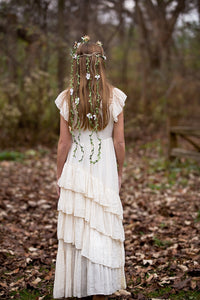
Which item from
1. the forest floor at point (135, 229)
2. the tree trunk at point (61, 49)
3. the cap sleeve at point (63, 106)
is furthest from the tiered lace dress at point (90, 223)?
the tree trunk at point (61, 49)

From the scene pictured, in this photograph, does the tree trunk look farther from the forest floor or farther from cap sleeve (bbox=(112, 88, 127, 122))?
cap sleeve (bbox=(112, 88, 127, 122))

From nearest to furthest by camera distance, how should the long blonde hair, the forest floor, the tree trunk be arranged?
the long blonde hair, the forest floor, the tree trunk

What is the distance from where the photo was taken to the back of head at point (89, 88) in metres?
2.72

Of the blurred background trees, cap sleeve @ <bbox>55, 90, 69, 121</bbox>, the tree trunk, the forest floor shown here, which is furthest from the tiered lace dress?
the tree trunk

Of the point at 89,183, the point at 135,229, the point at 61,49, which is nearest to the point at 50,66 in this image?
the point at 61,49

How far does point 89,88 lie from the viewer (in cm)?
273

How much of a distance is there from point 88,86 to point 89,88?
Answer: 0.08ft

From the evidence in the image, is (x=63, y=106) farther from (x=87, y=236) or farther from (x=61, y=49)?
(x=61, y=49)

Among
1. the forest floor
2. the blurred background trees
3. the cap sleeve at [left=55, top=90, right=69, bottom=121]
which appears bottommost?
the forest floor

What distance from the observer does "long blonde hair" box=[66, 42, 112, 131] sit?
8.93ft

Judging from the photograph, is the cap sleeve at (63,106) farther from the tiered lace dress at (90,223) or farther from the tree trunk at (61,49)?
the tree trunk at (61,49)

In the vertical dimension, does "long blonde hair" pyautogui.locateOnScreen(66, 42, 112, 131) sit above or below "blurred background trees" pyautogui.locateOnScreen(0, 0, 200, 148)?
below

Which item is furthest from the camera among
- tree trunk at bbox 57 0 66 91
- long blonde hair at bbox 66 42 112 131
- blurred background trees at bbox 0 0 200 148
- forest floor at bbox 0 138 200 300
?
tree trunk at bbox 57 0 66 91

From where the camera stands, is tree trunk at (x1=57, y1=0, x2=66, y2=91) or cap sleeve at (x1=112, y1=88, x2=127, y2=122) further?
tree trunk at (x1=57, y1=0, x2=66, y2=91)
